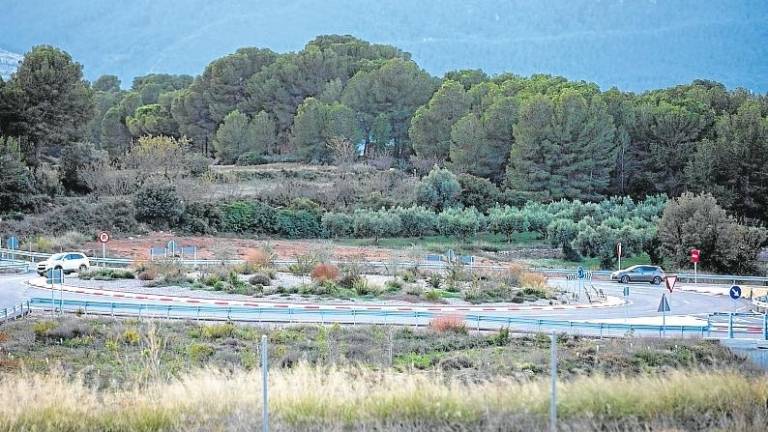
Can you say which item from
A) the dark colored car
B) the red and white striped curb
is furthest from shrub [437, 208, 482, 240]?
the red and white striped curb

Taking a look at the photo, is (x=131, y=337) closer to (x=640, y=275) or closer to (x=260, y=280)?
(x=260, y=280)

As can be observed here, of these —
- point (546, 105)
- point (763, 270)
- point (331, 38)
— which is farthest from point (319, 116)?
point (763, 270)

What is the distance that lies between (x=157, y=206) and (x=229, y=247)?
8.33 meters

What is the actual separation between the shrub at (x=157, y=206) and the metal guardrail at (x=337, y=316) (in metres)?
28.8

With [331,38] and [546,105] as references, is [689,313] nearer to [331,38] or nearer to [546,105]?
[546,105]

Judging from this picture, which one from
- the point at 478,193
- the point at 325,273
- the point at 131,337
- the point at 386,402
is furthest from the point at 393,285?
the point at 478,193

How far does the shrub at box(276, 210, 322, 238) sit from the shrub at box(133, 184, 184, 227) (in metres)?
6.80

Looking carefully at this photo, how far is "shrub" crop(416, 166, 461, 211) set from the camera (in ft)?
209

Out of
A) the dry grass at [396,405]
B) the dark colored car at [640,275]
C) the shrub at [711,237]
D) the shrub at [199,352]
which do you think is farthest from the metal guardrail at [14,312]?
the shrub at [711,237]

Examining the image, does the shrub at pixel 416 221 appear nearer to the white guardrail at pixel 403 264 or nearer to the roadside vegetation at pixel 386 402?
the white guardrail at pixel 403 264

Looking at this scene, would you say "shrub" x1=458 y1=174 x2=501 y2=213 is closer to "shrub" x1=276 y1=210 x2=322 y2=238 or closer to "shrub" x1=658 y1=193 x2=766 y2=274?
"shrub" x1=276 y1=210 x2=322 y2=238

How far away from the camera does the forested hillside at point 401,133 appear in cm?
6222

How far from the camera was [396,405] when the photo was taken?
11.5m

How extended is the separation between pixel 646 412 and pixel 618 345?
9.40m
